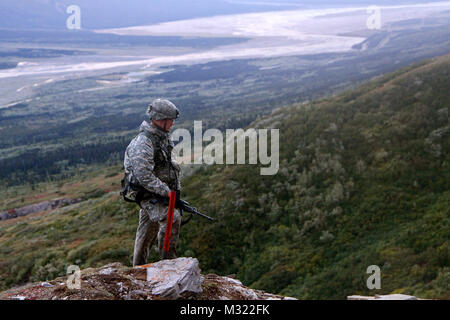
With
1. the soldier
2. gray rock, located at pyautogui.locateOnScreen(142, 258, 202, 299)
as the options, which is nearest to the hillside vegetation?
gray rock, located at pyautogui.locateOnScreen(142, 258, 202, 299)

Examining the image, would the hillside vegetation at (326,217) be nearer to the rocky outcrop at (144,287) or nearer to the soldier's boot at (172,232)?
the rocky outcrop at (144,287)

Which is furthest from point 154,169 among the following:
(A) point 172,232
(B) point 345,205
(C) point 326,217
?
(B) point 345,205

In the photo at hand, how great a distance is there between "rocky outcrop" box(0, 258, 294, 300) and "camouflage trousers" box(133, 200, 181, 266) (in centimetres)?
55

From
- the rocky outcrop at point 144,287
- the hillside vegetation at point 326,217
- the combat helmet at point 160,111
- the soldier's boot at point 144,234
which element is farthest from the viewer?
the hillside vegetation at point 326,217

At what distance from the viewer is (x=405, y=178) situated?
1583 centimetres

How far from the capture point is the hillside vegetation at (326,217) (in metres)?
11.9

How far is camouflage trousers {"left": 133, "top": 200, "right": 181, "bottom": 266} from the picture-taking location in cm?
733

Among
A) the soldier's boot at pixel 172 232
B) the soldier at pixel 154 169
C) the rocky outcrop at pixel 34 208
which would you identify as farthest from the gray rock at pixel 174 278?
the rocky outcrop at pixel 34 208

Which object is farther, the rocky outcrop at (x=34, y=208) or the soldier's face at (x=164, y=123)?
the rocky outcrop at (x=34, y=208)

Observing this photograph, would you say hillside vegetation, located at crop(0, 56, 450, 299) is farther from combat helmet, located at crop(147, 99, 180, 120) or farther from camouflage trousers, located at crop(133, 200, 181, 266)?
combat helmet, located at crop(147, 99, 180, 120)

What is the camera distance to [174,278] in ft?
21.6

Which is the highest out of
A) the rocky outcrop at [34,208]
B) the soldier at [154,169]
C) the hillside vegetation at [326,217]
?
the soldier at [154,169]
